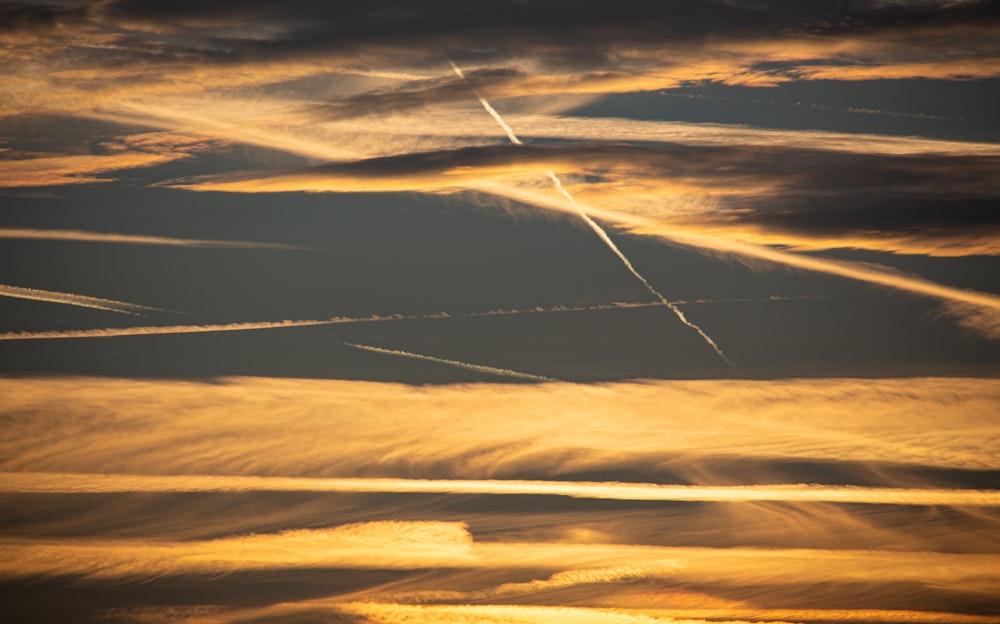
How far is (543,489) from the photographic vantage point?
32.1 m

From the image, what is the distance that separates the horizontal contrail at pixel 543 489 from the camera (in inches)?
1261

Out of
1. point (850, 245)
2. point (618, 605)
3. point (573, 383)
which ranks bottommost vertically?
point (618, 605)

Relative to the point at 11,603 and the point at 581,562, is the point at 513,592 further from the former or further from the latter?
the point at 11,603

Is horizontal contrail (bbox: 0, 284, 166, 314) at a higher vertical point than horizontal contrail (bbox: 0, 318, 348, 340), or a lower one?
higher

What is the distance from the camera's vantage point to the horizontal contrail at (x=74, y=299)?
33062 millimetres

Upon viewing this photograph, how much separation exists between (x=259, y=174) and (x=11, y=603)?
8.83 meters

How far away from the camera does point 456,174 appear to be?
108 ft

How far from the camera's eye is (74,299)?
33250 millimetres

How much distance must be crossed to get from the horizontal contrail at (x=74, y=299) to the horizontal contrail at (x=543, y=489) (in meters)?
3.12

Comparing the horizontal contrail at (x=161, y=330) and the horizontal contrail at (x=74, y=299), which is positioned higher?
the horizontal contrail at (x=74, y=299)

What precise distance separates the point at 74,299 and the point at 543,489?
9.38 meters

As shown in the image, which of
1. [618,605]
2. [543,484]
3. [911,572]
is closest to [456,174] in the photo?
[543,484]

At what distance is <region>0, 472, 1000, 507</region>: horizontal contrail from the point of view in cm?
3203

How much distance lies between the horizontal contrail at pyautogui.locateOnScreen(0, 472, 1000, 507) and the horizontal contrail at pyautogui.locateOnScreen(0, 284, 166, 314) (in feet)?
10.2
